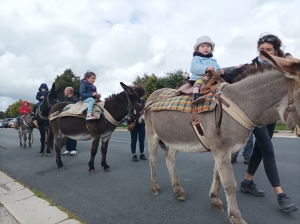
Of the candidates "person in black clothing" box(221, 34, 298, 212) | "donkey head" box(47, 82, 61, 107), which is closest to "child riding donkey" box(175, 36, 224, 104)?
"person in black clothing" box(221, 34, 298, 212)

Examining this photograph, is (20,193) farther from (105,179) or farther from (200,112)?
(200,112)

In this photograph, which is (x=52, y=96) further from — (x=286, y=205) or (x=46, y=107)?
(x=286, y=205)

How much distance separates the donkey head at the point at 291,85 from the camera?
217cm

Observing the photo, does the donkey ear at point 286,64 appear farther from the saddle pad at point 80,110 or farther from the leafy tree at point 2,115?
the leafy tree at point 2,115

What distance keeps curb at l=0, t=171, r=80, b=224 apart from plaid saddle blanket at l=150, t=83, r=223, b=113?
2021mm

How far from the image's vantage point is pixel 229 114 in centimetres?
262

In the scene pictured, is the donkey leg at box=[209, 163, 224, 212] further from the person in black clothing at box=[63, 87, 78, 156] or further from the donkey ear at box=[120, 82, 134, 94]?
the person in black clothing at box=[63, 87, 78, 156]

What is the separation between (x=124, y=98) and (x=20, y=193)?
3192 mm

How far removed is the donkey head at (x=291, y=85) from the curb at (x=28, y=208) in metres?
2.81

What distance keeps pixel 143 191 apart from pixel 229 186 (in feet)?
6.76

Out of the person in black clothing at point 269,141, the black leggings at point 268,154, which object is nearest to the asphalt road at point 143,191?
the person in black clothing at point 269,141

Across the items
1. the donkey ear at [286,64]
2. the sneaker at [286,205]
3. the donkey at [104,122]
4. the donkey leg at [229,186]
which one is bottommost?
the sneaker at [286,205]

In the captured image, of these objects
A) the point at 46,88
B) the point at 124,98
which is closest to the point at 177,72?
the point at 46,88

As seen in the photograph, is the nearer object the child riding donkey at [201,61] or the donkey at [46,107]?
the child riding donkey at [201,61]
